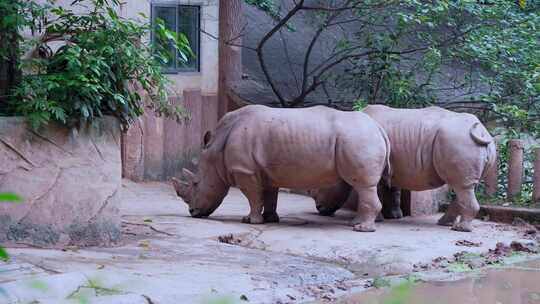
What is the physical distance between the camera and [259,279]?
6.11 metres

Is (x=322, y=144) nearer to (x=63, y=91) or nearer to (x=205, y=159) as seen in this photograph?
(x=205, y=159)

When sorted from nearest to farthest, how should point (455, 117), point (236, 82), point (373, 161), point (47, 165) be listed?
point (47, 165)
point (373, 161)
point (455, 117)
point (236, 82)

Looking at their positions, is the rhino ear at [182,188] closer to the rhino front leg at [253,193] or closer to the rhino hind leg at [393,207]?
the rhino front leg at [253,193]

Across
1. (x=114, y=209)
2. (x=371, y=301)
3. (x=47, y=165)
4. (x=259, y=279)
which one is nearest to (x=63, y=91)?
(x=47, y=165)

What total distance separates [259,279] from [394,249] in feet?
6.67

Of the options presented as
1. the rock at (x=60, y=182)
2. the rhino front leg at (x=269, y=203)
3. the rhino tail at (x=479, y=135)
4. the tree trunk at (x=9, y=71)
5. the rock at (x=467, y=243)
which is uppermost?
the tree trunk at (x=9, y=71)

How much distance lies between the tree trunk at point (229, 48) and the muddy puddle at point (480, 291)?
7.44 meters

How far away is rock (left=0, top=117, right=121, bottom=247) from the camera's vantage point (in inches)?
259

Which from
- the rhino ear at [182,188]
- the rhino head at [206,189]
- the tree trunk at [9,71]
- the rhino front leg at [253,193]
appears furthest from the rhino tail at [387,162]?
the tree trunk at [9,71]

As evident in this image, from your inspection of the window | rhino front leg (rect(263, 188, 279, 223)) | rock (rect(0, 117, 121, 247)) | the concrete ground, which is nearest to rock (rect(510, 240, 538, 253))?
the concrete ground

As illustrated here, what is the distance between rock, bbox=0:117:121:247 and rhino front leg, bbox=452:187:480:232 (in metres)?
3.80

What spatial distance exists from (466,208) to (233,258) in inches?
128

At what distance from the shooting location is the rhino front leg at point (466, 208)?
9000 millimetres

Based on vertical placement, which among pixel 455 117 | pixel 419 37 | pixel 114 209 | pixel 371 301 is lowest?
pixel 371 301
